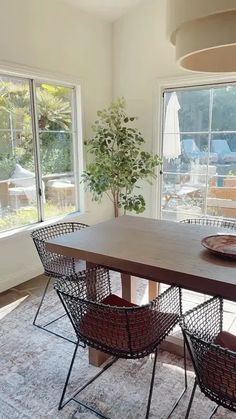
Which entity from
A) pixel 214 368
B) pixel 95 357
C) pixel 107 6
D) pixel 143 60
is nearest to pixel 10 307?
pixel 95 357

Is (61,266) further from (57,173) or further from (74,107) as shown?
(74,107)

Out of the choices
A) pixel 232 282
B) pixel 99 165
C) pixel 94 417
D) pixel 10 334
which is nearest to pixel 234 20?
pixel 232 282

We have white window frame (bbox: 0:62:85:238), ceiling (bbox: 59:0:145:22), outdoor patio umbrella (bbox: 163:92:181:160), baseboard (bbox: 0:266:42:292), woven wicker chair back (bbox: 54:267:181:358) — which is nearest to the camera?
woven wicker chair back (bbox: 54:267:181:358)

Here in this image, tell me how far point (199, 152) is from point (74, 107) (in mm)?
1543

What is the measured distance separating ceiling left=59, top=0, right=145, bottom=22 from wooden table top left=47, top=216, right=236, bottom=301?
250cm

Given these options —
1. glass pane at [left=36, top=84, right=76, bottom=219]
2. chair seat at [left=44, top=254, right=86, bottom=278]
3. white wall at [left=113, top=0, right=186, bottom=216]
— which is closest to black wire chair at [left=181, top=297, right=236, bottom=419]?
chair seat at [left=44, top=254, right=86, bottom=278]

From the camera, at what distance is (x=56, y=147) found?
3.68 metres

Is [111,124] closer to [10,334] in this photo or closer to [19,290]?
[19,290]

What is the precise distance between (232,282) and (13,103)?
2622 millimetres

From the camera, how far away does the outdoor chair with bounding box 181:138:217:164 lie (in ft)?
12.4

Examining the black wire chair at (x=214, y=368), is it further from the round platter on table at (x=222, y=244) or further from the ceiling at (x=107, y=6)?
the ceiling at (x=107, y=6)

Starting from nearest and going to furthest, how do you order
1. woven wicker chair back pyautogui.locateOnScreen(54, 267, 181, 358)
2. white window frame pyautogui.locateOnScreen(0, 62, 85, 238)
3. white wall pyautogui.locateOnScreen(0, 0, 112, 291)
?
woven wicker chair back pyautogui.locateOnScreen(54, 267, 181, 358) < white wall pyautogui.locateOnScreen(0, 0, 112, 291) < white window frame pyautogui.locateOnScreen(0, 62, 85, 238)

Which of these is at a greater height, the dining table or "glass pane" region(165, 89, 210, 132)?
"glass pane" region(165, 89, 210, 132)

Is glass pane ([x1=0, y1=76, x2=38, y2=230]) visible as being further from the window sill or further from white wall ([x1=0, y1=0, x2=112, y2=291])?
white wall ([x1=0, y1=0, x2=112, y2=291])
